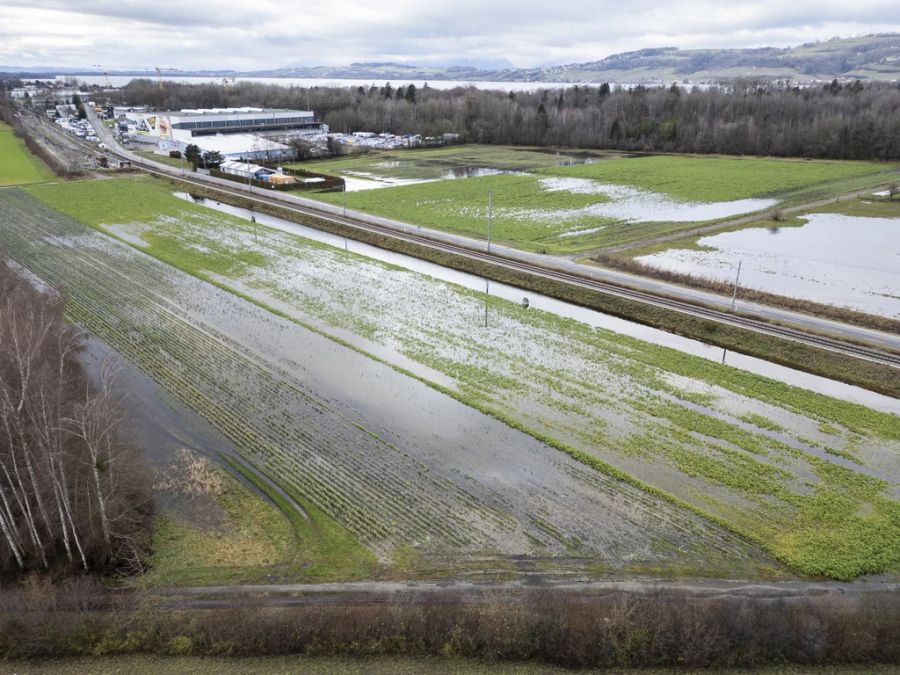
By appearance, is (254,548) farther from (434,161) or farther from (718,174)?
(434,161)


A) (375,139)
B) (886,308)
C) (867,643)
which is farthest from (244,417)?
(375,139)

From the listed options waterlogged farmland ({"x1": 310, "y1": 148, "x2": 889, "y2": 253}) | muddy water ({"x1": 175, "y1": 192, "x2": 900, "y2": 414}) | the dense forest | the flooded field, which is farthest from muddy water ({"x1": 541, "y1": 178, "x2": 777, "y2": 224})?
the dense forest

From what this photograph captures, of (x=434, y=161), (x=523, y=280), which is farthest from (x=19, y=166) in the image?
(x=523, y=280)

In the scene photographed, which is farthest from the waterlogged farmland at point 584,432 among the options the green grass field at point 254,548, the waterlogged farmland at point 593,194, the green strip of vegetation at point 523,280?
the waterlogged farmland at point 593,194

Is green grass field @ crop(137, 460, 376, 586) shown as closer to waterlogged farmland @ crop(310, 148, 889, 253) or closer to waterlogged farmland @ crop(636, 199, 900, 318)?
waterlogged farmland @ crop(636, 199, 900, 318)

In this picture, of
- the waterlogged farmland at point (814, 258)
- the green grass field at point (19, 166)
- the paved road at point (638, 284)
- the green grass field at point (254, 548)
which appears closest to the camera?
the green grass field at point (254, 548)

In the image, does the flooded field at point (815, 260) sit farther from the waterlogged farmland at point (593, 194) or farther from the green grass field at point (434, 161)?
the green grass field at point (434, 161)
